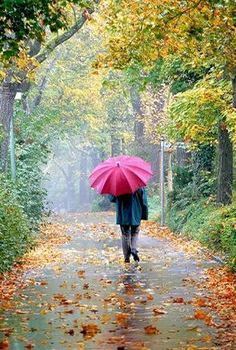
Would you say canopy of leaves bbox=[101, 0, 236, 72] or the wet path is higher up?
canopy of leaves bbox=[101, 0, 236, 72]

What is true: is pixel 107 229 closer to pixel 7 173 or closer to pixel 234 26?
pixel 7 173

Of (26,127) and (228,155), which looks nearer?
(228,155)

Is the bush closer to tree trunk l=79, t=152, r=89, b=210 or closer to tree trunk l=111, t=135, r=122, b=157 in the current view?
tree trunk l=111, t=135, r=122, b=157

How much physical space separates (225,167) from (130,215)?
621 centimetres

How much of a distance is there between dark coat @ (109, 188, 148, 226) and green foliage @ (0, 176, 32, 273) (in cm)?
222

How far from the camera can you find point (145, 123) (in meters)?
38.1

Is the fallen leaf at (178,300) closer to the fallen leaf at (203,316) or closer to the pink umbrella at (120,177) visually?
the fallen leaf at (203,316)

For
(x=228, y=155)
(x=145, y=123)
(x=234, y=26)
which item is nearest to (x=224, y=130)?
(x=228, y=155)

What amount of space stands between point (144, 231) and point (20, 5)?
16.7 m

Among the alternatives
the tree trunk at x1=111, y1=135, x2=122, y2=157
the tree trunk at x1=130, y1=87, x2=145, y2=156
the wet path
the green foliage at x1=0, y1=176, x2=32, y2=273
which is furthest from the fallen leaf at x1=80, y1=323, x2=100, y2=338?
the tree trunk at x1=111, y1=135, x2=122, y2=157

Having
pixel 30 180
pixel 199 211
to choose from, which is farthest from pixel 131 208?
pixel 30 180

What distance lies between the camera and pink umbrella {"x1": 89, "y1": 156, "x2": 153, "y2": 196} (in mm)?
14270

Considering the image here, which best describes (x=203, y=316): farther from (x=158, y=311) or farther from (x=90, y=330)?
(x=90, y=330)

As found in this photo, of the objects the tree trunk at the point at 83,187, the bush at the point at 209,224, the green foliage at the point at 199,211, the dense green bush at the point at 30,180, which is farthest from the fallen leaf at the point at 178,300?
the tree trunk at the point at 83,187
